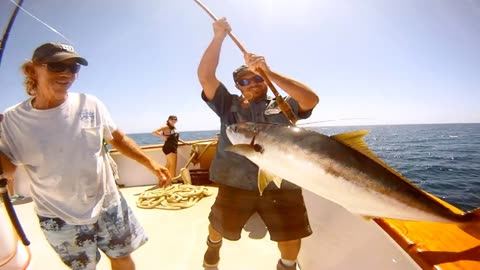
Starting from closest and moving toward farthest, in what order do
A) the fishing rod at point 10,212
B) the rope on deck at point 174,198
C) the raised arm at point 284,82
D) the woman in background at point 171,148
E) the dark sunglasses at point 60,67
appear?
the fishing rod at point 10,212 < the dark sunglasses at point 60,67 < the raised arm at point 284,82 < the rope on deck at point 174,198 < the woman in background at point 171,148

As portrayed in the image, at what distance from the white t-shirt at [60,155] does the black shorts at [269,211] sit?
1.09 m

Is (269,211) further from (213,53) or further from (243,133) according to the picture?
(213,53)

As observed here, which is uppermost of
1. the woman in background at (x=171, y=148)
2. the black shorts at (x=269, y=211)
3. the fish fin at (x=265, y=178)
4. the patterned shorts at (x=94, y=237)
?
the fish fin at (x=265, y=178)

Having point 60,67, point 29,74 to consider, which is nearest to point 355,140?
point 60,67

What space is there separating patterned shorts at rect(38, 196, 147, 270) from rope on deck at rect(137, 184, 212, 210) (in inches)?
118

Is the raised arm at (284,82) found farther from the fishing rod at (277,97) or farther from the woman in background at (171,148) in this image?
the woman in background at (171,148)

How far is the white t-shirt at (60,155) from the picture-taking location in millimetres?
1830

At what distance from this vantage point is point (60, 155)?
6.15ft

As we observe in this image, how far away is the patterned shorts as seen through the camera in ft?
6.32

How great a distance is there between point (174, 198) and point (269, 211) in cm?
356

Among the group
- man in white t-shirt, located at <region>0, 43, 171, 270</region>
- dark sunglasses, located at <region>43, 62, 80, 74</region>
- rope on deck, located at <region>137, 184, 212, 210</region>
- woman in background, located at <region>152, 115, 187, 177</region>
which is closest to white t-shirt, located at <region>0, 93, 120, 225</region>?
man in white t-shirt, located at <region>0, 43, 171, 270</region>

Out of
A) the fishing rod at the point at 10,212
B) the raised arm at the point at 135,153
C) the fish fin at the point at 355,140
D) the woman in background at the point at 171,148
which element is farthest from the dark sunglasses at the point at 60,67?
the woman in background at the point at 171,148

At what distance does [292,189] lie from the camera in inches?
95.7

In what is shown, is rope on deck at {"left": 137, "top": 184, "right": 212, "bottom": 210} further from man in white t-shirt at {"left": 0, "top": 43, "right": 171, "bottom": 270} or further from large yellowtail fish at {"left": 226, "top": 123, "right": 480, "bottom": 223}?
large yellowtail fish at {"left": 226, "top": 123, "right": 480, "bottom": 223}
